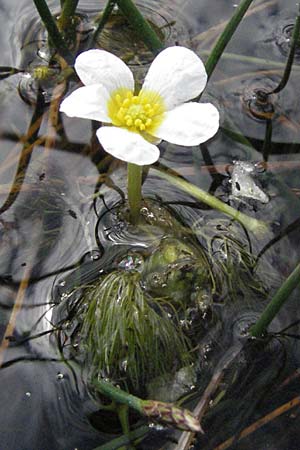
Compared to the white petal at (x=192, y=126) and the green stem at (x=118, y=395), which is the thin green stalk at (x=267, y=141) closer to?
the white petal at (x=192, y=126)

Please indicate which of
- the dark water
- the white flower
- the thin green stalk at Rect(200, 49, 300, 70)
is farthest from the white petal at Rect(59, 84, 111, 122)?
the thin green stalk at Rect(200, 49, 300, 70)

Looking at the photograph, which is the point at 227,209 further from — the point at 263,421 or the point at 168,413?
the point at 168,413

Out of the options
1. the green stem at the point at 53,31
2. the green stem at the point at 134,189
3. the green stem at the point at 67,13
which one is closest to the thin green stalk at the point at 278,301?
the green stem at the point at 134,189

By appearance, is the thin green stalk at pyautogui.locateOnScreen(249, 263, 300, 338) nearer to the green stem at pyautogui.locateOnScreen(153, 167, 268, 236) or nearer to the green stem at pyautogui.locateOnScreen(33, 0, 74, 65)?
the green stem at pyautogui.locateOnScreen(153, 167, 268, 236)

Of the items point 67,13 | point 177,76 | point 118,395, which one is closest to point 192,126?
point 177,76

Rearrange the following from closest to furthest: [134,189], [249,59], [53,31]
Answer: [134,189] → [53,31] → [249,59]

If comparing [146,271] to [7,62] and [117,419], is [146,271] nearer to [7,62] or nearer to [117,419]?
[117,419]
